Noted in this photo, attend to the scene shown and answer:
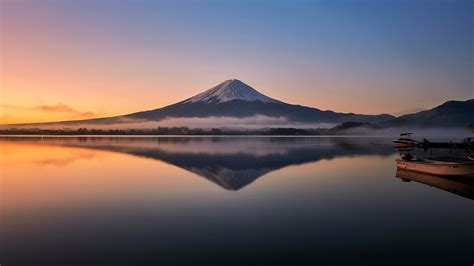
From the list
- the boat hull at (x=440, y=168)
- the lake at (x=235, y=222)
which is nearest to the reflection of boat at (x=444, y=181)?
the lake at (x=235, y=222)

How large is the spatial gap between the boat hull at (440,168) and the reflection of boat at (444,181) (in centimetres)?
22

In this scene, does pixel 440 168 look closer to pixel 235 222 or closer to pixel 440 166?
pixel 440 166

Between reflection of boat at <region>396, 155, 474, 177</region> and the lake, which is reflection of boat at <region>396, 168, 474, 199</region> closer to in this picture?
the lake

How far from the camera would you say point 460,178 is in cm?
1764

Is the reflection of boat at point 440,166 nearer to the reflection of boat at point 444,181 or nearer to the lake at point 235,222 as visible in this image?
the reflection of boat at point 444,181

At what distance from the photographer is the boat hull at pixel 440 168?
17.0 m

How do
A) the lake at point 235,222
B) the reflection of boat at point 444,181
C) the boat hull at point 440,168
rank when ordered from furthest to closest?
1. the boat hull at point 440,168
2. the reflection of boat at point 444,181
3. the lake at point 235,222

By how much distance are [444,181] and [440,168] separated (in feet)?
3.55

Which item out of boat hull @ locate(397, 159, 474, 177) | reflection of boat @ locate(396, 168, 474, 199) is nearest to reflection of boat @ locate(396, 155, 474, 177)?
boat hull @ locate(397, 159, 474, 177)

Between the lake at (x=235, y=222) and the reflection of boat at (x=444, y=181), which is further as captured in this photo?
the reflection of boat at (x=444, y=181)

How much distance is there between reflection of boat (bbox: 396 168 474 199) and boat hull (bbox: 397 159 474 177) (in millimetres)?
222

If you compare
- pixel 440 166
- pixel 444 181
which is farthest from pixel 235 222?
pixel 440 166

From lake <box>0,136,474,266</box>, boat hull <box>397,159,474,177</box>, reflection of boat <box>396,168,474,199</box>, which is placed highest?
boat hull <box>397,159,474,177</box>

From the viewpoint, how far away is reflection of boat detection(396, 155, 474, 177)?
17.0 metres
